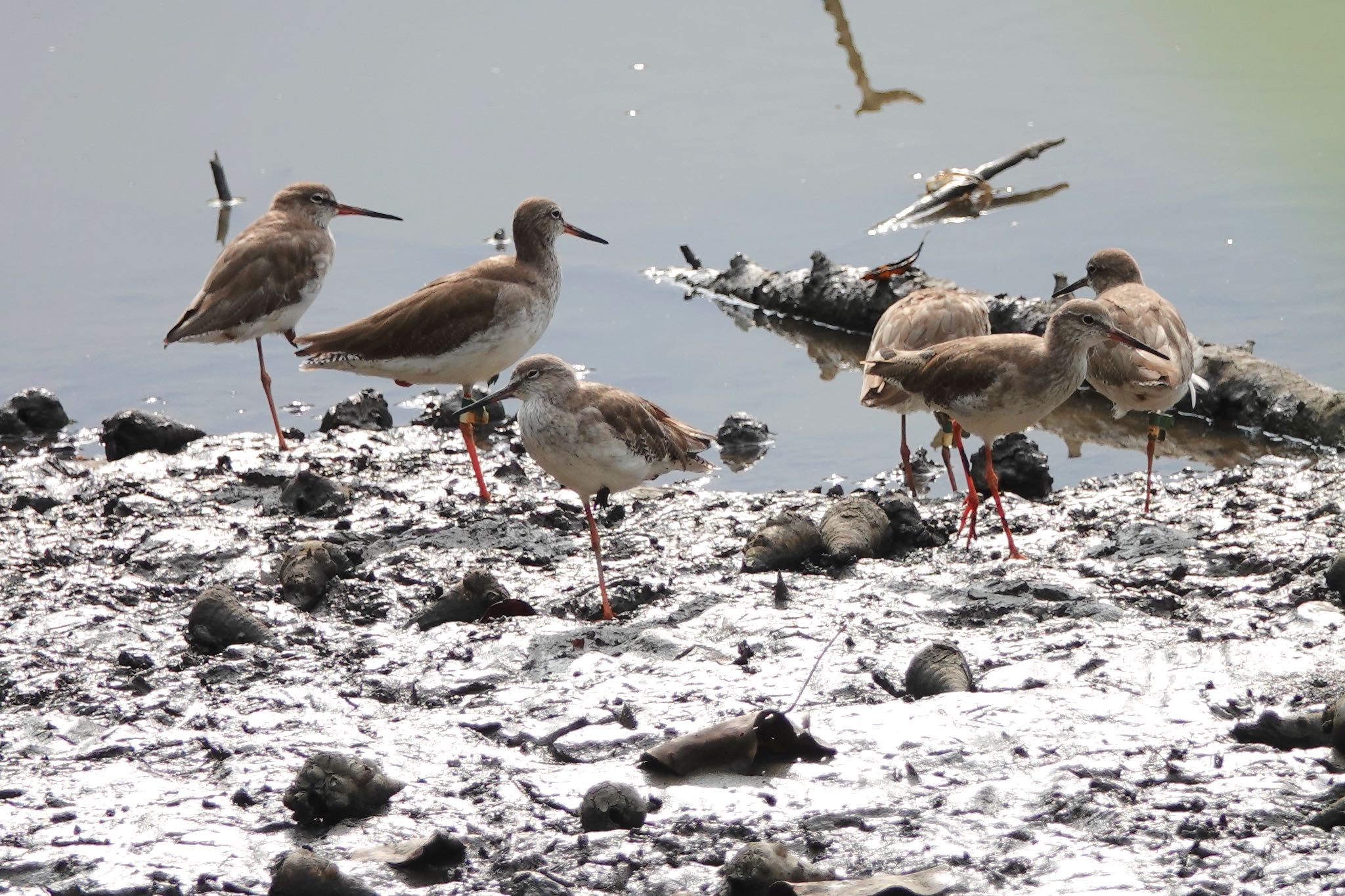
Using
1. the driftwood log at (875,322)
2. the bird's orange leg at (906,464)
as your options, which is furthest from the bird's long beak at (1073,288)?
the bird's orange leg at (906,464)

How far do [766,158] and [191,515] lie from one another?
8.45 meters

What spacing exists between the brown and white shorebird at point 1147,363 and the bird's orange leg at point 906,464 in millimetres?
1304

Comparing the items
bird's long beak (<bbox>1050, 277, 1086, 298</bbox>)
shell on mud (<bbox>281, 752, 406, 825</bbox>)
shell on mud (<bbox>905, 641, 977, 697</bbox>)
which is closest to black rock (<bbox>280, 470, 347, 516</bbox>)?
shell on mud (<bbox>281, 752, 406, 825</bbox>)

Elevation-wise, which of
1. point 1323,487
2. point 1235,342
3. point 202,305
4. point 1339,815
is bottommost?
point 1339,815

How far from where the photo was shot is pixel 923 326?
9.66 m

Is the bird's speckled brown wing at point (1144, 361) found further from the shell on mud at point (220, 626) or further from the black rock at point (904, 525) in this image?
the shell on mud at point (220, 626)

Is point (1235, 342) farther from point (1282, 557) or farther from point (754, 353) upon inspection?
point (1282, 557)

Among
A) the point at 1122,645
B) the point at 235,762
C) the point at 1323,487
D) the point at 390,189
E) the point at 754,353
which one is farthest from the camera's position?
the point at 390,189

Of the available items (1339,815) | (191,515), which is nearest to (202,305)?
(191,515)

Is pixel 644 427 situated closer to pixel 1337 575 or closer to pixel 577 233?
pixel 1337 575

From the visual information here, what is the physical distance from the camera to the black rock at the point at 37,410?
10.8m

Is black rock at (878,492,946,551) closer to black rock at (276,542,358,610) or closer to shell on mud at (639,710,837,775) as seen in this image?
shell on mud at (639,710,837,775)

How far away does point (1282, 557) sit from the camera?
7.30 m

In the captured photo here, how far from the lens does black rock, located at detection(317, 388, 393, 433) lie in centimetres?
1069
